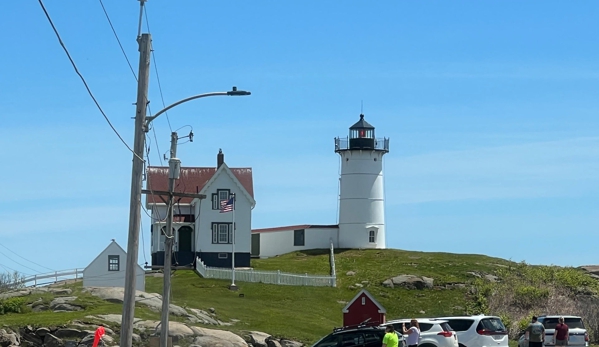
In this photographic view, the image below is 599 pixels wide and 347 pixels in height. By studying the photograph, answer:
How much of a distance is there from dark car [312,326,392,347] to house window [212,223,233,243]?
3986 cm

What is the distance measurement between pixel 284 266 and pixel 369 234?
13393 mm

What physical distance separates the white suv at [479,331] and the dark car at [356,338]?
5.27 metres

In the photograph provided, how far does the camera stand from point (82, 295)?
47906 mm

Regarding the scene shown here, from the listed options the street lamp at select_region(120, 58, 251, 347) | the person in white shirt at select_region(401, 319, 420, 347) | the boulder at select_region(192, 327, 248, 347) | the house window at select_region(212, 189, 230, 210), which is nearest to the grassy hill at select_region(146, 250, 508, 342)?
the boulder at select_region(192, 327, 248, 347)


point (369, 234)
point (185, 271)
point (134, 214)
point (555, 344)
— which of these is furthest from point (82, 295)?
point (369, 234)

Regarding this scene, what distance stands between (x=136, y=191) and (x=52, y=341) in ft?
55.2

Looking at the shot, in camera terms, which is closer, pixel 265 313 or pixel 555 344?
pixel 555 344

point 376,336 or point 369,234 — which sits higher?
point 369,234

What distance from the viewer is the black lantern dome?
271 ft

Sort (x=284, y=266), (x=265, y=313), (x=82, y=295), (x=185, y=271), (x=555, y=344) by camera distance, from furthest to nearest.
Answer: (x=284, y=266) < (x=185, y=271) < (x=265, y=313) < (x=82, y=295) < (x=555, y=344)

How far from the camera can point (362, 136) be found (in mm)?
83438

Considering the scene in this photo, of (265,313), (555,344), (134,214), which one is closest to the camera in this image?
(134,214)

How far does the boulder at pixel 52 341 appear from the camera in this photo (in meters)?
36.8

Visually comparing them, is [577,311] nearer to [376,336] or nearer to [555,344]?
[555,344]
